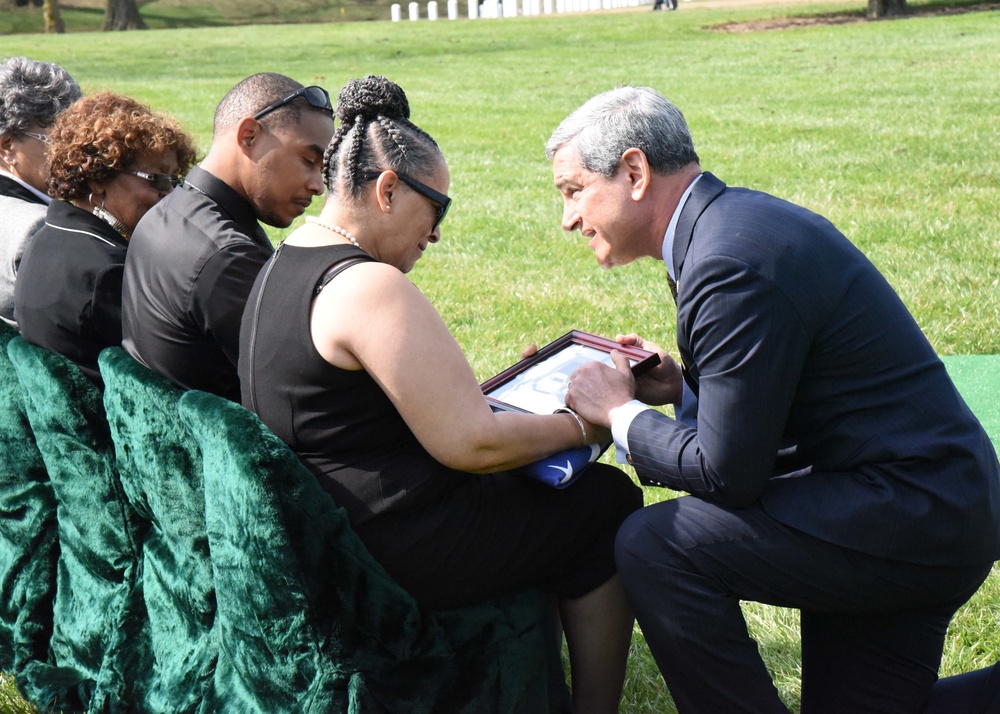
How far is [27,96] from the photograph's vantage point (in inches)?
A: 160

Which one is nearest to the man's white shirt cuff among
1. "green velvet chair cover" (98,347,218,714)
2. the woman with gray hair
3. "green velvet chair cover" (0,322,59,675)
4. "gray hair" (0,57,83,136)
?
"green velvet chair cover" (98,347,218,714)

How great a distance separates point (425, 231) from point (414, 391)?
20.5 inches

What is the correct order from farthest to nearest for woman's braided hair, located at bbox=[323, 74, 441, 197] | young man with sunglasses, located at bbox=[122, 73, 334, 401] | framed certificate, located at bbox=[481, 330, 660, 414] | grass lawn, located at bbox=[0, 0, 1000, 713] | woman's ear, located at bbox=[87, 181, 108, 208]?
1. grass lawn, located at bbox=[0, 0, 1000, 713]
2. woman's ear, located at bbox=[87, 181, 108, 208]
3. young man with sunglasses, located at bbox=[122, 73, 334, 401]
4. framed certificate, located at bbox=[481, 330, 660, 414]
5. woman's braided hair, located at bbox=[323, 74, 441, 197]

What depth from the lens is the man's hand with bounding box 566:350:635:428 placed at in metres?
2.64

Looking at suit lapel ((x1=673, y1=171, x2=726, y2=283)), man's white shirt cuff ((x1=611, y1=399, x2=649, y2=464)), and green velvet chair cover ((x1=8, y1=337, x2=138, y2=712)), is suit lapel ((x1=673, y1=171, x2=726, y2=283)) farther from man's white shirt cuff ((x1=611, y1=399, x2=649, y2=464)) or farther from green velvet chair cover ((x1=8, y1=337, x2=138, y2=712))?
green velvet chair cover ((x1=8, y1=337, x2=138, y2=712))

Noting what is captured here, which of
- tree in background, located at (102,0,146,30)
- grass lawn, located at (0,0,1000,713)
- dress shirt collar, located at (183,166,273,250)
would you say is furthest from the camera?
tree in background, located at (102,0,146,30)

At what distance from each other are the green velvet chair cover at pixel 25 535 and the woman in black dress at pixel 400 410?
105 cm

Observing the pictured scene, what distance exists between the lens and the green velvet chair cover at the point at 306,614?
2297 millimetres

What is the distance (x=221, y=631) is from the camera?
2520mm

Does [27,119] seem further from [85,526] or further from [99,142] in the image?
[85,526]

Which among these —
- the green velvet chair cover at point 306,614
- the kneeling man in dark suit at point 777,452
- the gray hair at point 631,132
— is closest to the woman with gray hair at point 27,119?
the green velvet chair cover at point 306,614

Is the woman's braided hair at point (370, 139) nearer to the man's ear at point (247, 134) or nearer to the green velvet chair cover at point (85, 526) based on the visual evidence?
the man's ear at point (247, 134)

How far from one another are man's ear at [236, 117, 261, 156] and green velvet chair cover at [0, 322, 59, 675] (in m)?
0.90

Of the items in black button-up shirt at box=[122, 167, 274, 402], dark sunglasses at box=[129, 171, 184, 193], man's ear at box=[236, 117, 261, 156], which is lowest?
black button-up shirt at box=[122, 167, 274, 402]
